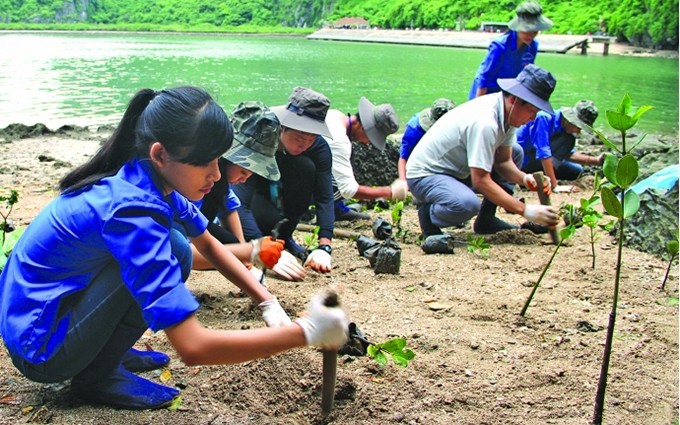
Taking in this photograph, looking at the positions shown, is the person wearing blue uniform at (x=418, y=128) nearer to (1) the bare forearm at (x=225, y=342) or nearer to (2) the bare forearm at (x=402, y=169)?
(2) the bare forearm at (x=402, y=169)

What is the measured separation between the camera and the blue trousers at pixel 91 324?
1.85 meters

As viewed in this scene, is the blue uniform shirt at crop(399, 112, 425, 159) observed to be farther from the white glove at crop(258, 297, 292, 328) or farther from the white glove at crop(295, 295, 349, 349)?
the white glove at crop(295, 295, 349, 349)

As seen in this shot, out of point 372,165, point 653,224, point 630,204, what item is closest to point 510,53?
point 372,165

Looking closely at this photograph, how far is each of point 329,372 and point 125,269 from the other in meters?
0.68

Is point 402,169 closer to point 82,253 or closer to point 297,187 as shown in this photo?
point 297,187

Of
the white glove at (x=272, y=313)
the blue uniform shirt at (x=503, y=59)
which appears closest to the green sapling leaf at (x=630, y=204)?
the white glove at (x=272, y=313)

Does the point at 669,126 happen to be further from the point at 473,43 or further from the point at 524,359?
the point at 473,43

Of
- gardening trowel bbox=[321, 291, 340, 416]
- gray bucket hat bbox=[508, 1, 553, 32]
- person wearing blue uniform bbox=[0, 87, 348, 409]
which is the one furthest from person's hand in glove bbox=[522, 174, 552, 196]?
person wearing blue uniform bbox=[0, 87, 348, 409]

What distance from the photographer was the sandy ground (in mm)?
2145

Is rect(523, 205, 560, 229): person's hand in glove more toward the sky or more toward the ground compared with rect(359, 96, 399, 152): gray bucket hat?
more toward the ground

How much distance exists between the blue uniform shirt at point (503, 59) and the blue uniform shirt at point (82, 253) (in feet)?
14.3

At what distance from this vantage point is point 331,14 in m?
97.6

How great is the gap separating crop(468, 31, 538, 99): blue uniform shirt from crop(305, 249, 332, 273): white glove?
2.78m

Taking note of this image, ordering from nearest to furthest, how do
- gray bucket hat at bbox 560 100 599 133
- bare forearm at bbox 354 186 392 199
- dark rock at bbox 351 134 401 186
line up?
bare forearm at bbox 354 186 392 199 < gray bucket hat at bbox 560 100 599 133 < dark rock at bbox 351 134 401 186
